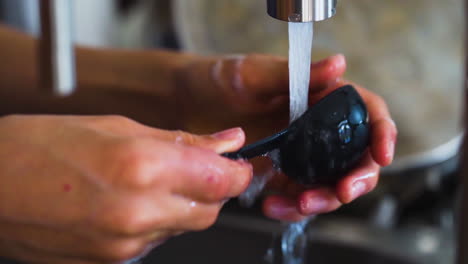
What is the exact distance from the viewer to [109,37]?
1194 millimetres

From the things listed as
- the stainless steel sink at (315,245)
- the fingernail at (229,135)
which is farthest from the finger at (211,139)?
the stainless steel sink at (315,245)

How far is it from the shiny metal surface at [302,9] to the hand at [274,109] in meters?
0.12

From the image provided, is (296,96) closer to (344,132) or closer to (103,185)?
(344,132)

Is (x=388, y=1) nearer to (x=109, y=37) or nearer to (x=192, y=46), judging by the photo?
(x=192, y=46)

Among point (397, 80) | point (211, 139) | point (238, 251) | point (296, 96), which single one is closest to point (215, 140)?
point (211, 139)

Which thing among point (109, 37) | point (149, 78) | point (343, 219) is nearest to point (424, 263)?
point (343, 219)

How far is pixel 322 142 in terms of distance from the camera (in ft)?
1.49

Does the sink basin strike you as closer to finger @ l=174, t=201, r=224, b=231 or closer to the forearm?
the forearm

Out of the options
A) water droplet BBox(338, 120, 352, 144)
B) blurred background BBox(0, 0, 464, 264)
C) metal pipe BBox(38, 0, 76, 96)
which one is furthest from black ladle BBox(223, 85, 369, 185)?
blurred background BBox(0, 0, 464, 264)

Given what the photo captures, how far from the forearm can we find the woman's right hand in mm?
231

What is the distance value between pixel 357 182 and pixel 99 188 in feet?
0.63

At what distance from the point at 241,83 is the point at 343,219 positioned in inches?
11.8

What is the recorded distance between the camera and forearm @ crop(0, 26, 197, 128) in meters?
0.67

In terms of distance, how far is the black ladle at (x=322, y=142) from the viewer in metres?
0.46
